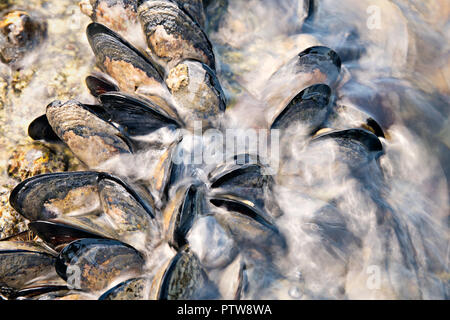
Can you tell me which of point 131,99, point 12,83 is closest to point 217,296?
point 131,99

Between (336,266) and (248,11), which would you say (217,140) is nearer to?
(336,266)

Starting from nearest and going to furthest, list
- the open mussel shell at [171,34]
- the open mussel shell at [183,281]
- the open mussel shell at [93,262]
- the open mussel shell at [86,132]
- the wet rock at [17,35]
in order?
the open mussel shell at [183,281], the open mussel shell at [93,262], the open mussel shell at [86,132], the open mussel shell at [171,34], the wet rock at [17,35]

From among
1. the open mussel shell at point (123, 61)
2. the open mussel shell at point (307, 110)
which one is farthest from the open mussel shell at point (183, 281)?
the open mussel shell at point (123, 61)

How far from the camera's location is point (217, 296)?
186 cm

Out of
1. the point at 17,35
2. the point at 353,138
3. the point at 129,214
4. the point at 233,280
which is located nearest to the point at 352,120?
the point at 353,138

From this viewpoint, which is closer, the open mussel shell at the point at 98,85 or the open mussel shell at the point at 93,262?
the open mussel shell at the point at 93,262

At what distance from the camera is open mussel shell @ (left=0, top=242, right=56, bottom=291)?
1.86m

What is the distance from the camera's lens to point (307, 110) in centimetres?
231

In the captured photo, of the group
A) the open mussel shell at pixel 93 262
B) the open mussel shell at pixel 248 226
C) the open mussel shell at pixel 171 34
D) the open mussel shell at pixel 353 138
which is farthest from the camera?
the open mussel shell at pixel 171 34

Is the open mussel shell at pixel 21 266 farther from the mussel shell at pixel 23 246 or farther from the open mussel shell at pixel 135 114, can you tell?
the open mussel shell at pixel 135 114

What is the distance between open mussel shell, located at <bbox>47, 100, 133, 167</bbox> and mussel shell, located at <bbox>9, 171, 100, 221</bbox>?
0.18 metres

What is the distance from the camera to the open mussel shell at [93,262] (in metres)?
1.77

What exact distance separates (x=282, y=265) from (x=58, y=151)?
1640 mm
